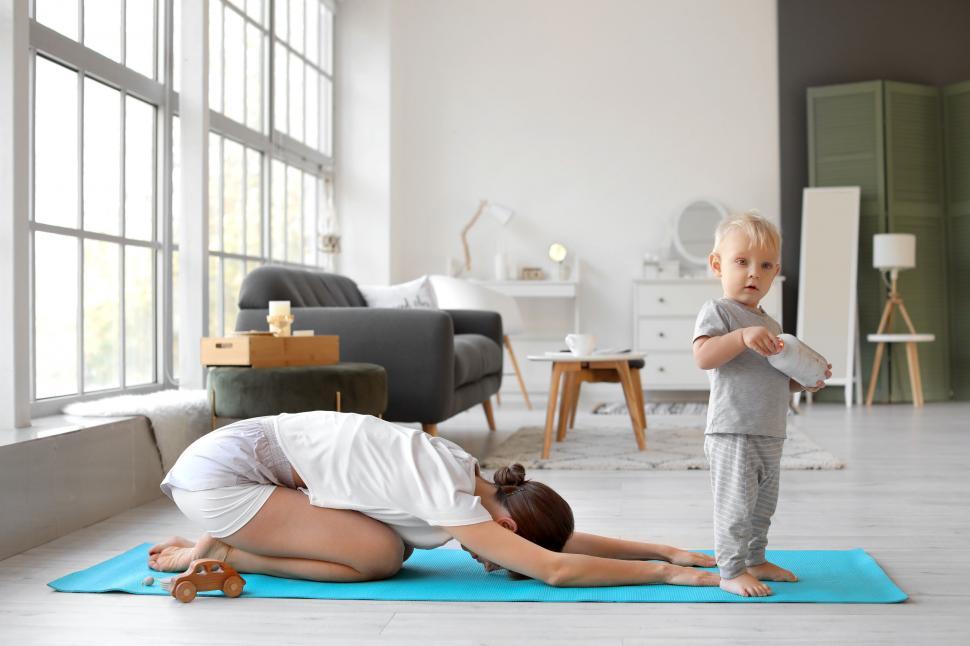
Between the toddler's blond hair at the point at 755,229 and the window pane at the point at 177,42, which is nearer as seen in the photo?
the toddler's blond hair at the point at 755,229

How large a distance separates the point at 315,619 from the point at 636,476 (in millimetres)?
1954

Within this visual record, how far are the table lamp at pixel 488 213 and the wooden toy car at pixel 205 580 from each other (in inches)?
206

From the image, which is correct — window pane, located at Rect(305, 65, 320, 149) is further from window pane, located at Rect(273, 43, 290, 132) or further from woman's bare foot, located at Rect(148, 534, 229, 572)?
woman's bare foot, located at Rect(148, 534, 229, 572)

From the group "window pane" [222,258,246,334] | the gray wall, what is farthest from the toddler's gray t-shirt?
the gray wall

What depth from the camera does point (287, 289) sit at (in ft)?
12.8

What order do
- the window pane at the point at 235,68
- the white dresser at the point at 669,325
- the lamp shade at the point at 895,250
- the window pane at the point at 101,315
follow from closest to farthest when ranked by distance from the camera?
the window pane at the point at 101,315, the window pane at the point at 235,68, the lamp shade at the point at 895,250, the white dresser at the point at 669,325

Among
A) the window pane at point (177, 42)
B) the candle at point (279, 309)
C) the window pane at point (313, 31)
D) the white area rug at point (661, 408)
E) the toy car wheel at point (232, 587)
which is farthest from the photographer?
the window pane at point (313, 31)

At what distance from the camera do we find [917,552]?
7.63 ft

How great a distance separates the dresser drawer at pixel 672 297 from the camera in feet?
21.5

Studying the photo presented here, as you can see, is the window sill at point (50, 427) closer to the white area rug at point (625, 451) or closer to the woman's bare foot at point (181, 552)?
the woman's bare foot at point (181, 552)

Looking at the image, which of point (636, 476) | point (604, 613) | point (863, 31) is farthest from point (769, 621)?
point (863, 31)

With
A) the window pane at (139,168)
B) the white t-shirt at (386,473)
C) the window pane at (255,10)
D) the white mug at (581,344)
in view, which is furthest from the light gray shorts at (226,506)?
the window pane at (255,10)

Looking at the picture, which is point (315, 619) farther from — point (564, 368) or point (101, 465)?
point (564, 368)

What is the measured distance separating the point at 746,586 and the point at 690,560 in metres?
0.25
